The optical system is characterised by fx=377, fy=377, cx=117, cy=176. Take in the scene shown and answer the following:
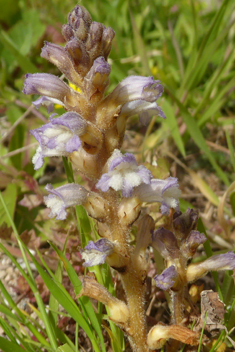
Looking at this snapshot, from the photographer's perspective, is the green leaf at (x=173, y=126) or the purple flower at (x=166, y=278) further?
the green leaf at (x=173, y=126)

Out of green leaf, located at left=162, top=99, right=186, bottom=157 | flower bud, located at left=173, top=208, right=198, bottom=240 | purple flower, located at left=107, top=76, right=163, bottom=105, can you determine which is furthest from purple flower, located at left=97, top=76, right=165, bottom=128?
green leaf, located at left=162, top=99, right=186, bottom=157

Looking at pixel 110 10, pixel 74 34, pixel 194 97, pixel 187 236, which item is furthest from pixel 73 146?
pixel 110 10

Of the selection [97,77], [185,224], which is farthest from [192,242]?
[97,77]

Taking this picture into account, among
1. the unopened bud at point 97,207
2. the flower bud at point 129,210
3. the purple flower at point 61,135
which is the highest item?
the purple flower at point 61,135

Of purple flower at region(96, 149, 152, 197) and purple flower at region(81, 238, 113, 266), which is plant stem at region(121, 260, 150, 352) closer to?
purple flower at region(81, 238, 113, 266)

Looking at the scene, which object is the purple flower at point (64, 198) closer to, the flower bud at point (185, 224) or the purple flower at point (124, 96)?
the purple flower at point (124, 96)

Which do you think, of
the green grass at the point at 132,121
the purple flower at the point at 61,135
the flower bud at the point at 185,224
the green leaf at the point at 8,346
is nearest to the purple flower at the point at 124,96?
the purple flower at the point at 61,135

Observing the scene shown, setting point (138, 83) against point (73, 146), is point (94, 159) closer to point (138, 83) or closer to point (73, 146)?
point (73, 146)
